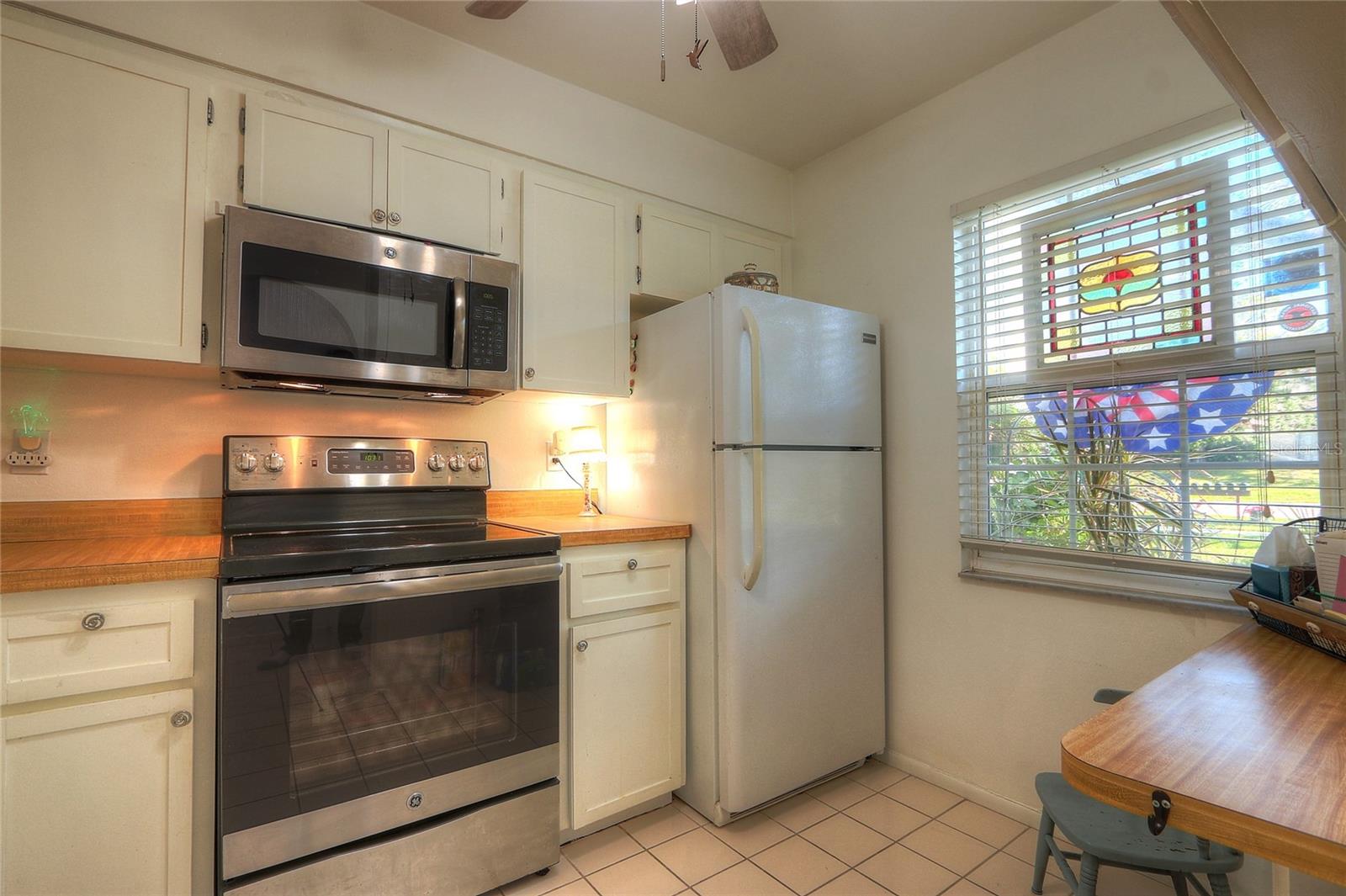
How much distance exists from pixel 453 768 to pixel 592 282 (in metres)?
1.60

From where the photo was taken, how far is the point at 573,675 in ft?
6.30

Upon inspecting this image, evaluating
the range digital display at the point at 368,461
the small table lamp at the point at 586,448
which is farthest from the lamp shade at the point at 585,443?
the range digital display at the point at 368,461

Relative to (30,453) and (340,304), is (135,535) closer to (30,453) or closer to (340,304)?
(30,453)

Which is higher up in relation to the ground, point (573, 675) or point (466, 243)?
point (466, 243)

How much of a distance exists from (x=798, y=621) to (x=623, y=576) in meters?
0.62

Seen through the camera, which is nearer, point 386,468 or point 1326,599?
point 1326,599

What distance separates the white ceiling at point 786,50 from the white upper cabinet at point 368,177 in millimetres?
428

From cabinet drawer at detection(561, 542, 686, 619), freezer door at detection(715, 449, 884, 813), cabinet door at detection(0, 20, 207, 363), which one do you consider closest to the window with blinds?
freezer door at detection(715, 449, 884, 813)

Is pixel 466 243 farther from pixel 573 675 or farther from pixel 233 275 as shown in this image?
pixel 573 675

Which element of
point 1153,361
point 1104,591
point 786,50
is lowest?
point 1104,591

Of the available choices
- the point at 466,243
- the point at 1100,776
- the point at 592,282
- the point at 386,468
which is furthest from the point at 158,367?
the point at 1100,776

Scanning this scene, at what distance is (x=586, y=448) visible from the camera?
2.45 metres

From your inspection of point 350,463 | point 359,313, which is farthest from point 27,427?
point 359,313

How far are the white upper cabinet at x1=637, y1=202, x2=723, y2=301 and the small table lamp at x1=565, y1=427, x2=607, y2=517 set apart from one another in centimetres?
59
